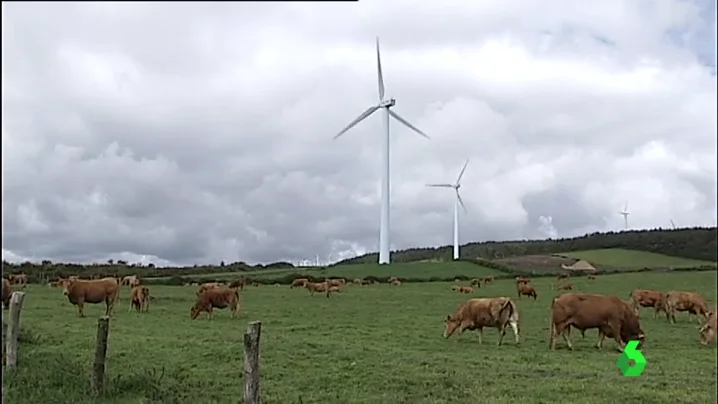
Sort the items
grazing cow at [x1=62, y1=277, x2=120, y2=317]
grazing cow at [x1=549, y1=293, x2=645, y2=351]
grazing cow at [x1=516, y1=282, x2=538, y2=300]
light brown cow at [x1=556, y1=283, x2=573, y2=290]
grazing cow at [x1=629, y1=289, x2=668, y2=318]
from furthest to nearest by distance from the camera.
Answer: light brown cow at [x1=556, y1=283, x2=573, y2=290] < grazing cow at [x1=516, y1=282, x2=538, y2=300] < grazing cow at [x1=629, y1=289, x2=668, y2=318] < grazing cow at [x1=62, y1=277, x2=120, y2=317] < grazing cow at [x1=549, y1=293, x2=645, y2=351]

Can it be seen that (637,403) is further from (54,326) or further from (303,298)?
(303,298)

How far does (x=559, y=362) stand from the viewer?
15.6m

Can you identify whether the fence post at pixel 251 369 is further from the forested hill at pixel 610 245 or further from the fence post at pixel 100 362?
the forested hill at pixel 610 245

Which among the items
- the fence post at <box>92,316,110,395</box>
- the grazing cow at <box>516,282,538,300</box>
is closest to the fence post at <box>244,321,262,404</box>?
the fence post at <box>92,316,110,395</box>

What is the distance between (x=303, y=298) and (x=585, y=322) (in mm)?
22186

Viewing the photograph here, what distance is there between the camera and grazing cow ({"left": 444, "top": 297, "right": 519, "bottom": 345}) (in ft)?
67.2

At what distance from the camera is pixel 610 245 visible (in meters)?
83.0


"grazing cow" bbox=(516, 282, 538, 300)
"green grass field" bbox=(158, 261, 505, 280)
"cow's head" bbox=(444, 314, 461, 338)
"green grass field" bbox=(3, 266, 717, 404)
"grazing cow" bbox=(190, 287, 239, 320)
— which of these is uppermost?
"green grass field" bbox=(158, 261, 505, 280)

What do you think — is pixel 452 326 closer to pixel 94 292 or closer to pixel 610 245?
pixel 94 292

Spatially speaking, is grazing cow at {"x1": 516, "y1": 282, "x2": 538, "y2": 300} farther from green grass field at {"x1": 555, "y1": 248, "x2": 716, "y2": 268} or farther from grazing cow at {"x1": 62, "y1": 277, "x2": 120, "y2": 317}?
green grass field at {"x1": 555, "y1": 248, "x2": 716, "y2": 268}

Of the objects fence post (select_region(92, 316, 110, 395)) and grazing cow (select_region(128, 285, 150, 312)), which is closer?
fence post (select_region(92, 316, 110, 395))

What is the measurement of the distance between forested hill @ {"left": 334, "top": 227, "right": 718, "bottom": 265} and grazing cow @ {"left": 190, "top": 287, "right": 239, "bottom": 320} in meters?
27.5

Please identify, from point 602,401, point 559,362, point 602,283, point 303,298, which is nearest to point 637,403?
point 602,401

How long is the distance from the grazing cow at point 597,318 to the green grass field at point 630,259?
148ft
